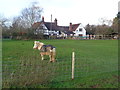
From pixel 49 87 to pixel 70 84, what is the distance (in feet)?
2.31

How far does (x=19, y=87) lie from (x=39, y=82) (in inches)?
23.3

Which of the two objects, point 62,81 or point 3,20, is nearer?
point 62,81

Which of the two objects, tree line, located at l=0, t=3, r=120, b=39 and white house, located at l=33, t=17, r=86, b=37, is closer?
tree line, located at l=0, t=3, r=120, b=39

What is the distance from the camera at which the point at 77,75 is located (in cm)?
543

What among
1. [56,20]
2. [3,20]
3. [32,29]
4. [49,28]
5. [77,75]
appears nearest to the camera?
[77,75]

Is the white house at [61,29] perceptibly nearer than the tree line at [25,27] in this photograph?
No

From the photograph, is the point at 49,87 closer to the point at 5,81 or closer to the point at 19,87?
the point at 19,87

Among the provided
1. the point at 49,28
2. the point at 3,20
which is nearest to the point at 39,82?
the point at 3,20

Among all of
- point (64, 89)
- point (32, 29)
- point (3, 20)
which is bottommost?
point (64, 89)

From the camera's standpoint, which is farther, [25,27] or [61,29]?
[61,29]

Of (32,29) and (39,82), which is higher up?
(32,29)

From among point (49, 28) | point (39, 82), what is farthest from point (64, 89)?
point (49, 28)

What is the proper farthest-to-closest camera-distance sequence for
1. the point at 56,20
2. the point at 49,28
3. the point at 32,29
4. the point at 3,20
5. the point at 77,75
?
the point at 56,20 < the point at 49,28 < the point at 3,20 < the point at 32,29 < the point at 77,75

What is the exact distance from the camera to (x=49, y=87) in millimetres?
4180
